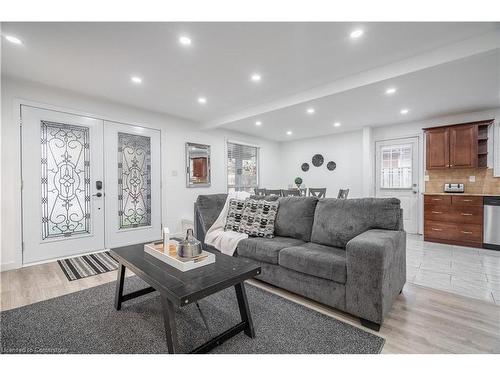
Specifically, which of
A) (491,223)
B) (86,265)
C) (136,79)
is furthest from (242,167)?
(491,223)

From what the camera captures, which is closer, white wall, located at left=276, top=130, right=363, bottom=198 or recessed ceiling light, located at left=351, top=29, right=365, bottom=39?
recessed ceiling light, located at left=351, top=29, right=365, bottom=39

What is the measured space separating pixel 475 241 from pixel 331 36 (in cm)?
415

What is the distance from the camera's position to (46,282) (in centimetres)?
255

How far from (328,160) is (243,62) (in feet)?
14.4

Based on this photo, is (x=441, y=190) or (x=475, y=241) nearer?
(x=475, y=241)

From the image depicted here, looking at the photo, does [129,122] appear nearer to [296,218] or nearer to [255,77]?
[255,77]

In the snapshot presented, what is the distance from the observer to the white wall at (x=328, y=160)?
231 inches

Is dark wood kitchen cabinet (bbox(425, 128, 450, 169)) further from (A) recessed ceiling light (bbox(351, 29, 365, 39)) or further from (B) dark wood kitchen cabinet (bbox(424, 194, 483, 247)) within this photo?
(A) recessed ceiling light (bbox(351, 29, 365, 39))

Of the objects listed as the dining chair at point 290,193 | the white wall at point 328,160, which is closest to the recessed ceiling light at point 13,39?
the dining chair at point 290,193

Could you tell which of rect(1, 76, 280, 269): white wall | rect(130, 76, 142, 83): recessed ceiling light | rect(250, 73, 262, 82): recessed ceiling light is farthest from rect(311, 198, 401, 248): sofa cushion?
rect(1, 76, 280, 269): white wall

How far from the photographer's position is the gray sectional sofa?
167 centimetres

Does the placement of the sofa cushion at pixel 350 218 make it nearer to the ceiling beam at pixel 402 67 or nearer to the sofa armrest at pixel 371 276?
the sofa armrest at pixel 371 276
